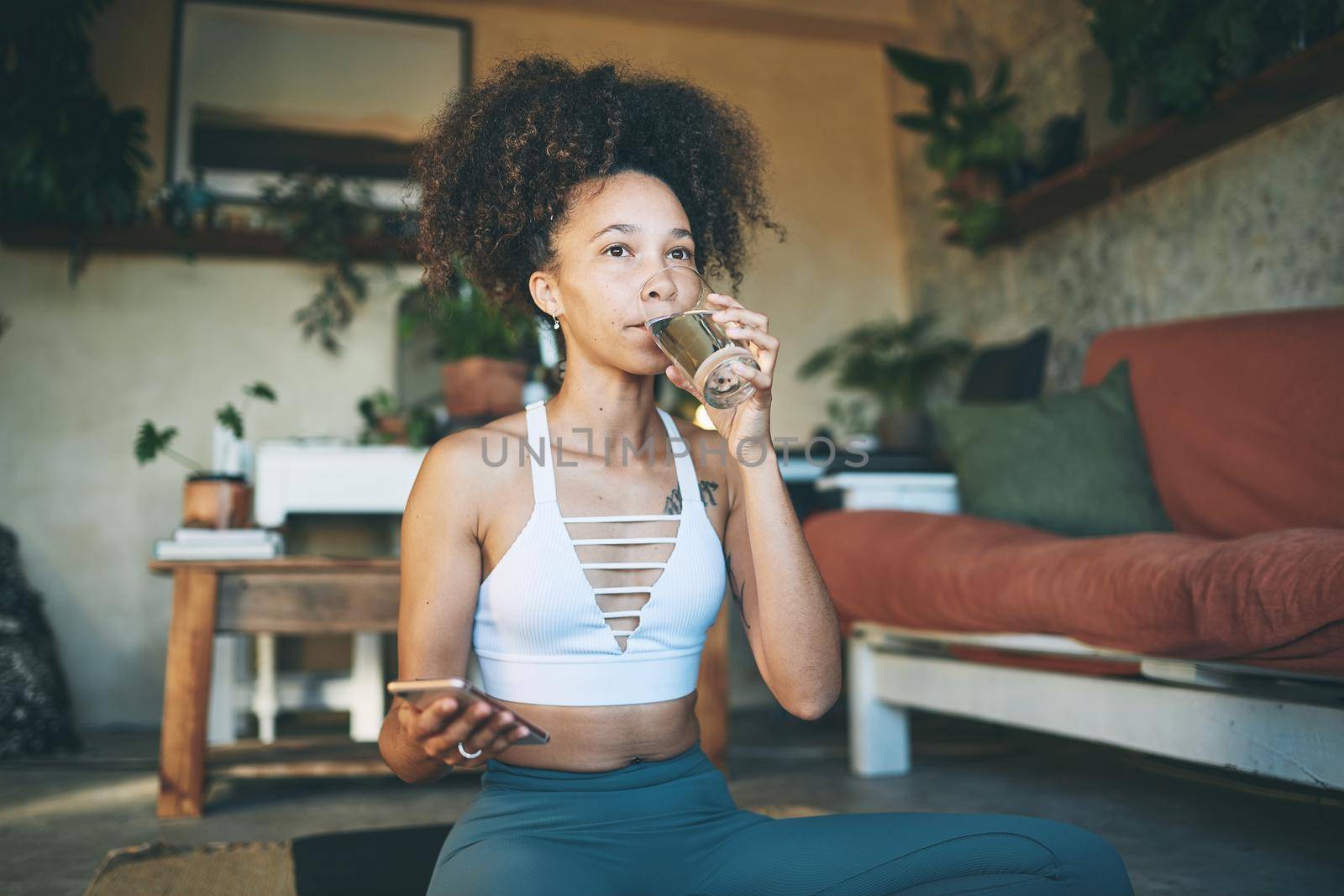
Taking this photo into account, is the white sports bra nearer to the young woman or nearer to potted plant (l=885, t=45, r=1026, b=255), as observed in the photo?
the young woman

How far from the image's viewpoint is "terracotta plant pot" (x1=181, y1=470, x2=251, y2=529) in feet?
8.65

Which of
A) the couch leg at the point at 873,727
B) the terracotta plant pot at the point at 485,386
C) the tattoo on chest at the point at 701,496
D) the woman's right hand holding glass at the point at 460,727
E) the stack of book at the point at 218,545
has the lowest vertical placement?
the couch leg at the point at 873,727

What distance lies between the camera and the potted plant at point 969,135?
12.0 ft

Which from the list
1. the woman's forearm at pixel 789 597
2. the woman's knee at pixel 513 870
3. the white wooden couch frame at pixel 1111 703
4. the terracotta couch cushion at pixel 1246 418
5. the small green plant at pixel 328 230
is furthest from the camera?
the small green plant at pixel 328 230

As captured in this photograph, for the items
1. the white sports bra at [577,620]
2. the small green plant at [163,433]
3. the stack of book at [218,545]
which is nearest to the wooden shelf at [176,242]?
the small green plant at [163,433]

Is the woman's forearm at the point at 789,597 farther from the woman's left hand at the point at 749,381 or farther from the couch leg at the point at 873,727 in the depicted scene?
the couch leg at the point at 873,727

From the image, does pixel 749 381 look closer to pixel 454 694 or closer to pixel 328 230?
pixel 454 694

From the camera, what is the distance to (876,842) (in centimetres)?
104

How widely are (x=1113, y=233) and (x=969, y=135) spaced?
62 centimetres

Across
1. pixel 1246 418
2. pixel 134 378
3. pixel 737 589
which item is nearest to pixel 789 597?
pixel 737 589

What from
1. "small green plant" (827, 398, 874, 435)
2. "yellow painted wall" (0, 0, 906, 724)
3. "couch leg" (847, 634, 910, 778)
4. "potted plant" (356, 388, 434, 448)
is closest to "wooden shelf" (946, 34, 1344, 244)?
"small green plant" (827, 398, 874, 435)

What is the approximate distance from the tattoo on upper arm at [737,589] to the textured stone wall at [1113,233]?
6.78 feet

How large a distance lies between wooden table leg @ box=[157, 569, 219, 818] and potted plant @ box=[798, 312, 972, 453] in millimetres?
2440

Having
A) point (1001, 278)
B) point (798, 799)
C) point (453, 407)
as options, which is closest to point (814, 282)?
point (1001, 278)
